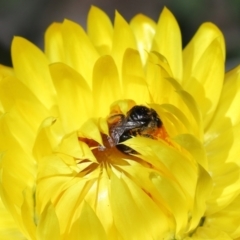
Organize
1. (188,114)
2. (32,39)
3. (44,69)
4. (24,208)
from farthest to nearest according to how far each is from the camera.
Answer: (32,39)
(44,69)
(188,114)
(24,208)

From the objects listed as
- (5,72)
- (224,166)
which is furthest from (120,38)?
(224,166)

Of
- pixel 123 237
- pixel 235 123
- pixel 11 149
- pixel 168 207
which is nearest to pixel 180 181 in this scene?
pixel 168 207

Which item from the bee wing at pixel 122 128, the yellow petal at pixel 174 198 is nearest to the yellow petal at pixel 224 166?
the yellow petal at pixel 174 198

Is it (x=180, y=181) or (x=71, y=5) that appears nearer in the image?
(x=180, y=181)

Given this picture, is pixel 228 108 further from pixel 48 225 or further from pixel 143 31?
pixel 48 225

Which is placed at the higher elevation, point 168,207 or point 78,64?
point 78,64

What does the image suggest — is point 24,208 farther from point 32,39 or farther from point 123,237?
point 32,39

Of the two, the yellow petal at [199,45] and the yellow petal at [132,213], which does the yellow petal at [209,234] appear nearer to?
the yellow petal at [132,213]
